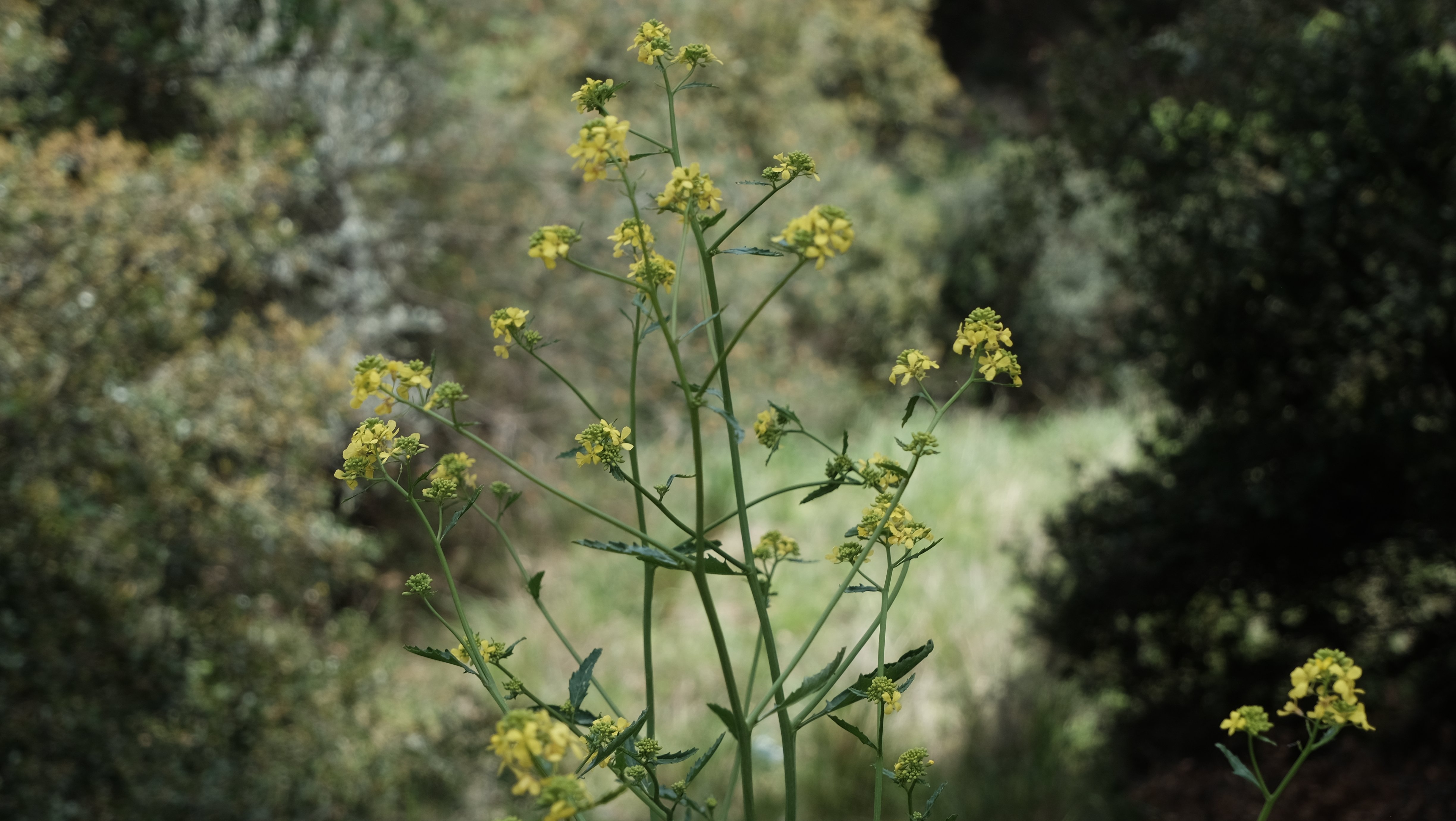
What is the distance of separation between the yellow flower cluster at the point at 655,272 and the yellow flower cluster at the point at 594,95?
12cm

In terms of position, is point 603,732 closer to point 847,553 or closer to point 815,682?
point 815,682

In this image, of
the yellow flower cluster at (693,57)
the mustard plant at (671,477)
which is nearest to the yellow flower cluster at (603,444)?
the mustard plant at (671,477)

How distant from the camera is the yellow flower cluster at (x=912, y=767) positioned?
0.91 meters

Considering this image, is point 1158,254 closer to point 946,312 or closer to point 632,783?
point 632,783

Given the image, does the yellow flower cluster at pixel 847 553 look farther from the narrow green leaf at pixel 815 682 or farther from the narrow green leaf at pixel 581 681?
the narrow green leaf at pixel 581 681

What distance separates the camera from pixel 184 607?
3.20 metres

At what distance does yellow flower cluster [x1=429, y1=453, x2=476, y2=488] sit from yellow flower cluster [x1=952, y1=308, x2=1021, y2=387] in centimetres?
43

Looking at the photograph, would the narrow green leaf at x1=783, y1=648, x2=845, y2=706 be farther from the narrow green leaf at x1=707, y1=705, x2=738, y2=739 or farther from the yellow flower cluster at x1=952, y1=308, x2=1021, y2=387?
the yellow flower cluster at x1=952, y1=308, x2=1021, y2=387

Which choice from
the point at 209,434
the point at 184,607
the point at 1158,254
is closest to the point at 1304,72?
the point at 1158,254

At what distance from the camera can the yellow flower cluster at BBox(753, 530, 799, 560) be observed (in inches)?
39.7

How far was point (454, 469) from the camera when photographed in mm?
947

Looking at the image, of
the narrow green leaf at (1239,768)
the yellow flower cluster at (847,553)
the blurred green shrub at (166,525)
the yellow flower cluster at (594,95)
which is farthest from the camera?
the blurred green shrub at (166,525)

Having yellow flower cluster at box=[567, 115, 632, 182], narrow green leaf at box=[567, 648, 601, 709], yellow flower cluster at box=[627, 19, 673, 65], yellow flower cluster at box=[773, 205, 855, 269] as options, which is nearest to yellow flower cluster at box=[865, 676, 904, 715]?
narrow green leaf at box=[567, 648, 601, 709]

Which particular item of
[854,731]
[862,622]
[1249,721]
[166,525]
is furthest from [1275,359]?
[166,525]
